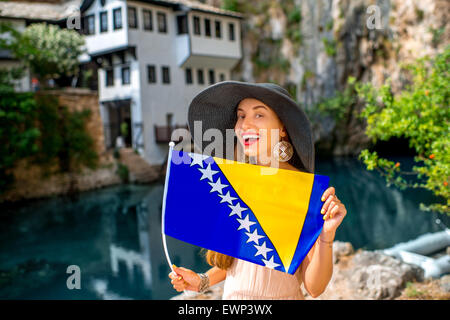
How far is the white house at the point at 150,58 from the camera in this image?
21.6 m

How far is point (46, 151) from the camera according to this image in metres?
18.4

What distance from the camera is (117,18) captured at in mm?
21328

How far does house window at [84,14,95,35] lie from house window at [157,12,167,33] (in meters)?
3.72

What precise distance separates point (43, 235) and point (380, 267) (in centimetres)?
1034

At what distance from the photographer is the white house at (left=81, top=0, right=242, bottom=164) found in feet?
70.9

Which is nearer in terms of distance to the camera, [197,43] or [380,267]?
[380,267]

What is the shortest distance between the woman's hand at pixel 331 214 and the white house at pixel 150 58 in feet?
67.8

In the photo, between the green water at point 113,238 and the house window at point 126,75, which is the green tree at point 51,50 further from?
the green water at point 113,238

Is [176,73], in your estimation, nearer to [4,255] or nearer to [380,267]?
[4,255]

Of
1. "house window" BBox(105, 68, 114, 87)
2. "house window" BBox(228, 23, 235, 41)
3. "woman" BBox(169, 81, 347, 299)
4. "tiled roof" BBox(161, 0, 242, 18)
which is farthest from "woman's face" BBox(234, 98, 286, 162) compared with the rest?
"house window" BBox(228, 23, 235, 41)

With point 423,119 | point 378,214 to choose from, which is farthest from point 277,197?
point 378,214

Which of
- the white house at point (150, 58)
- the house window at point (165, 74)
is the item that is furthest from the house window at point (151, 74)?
the house window at point (165, 74)

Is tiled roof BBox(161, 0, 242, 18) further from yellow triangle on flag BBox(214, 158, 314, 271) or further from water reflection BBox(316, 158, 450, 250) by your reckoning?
yellow triangle on flag BBox(214, 158, 314, 271)
